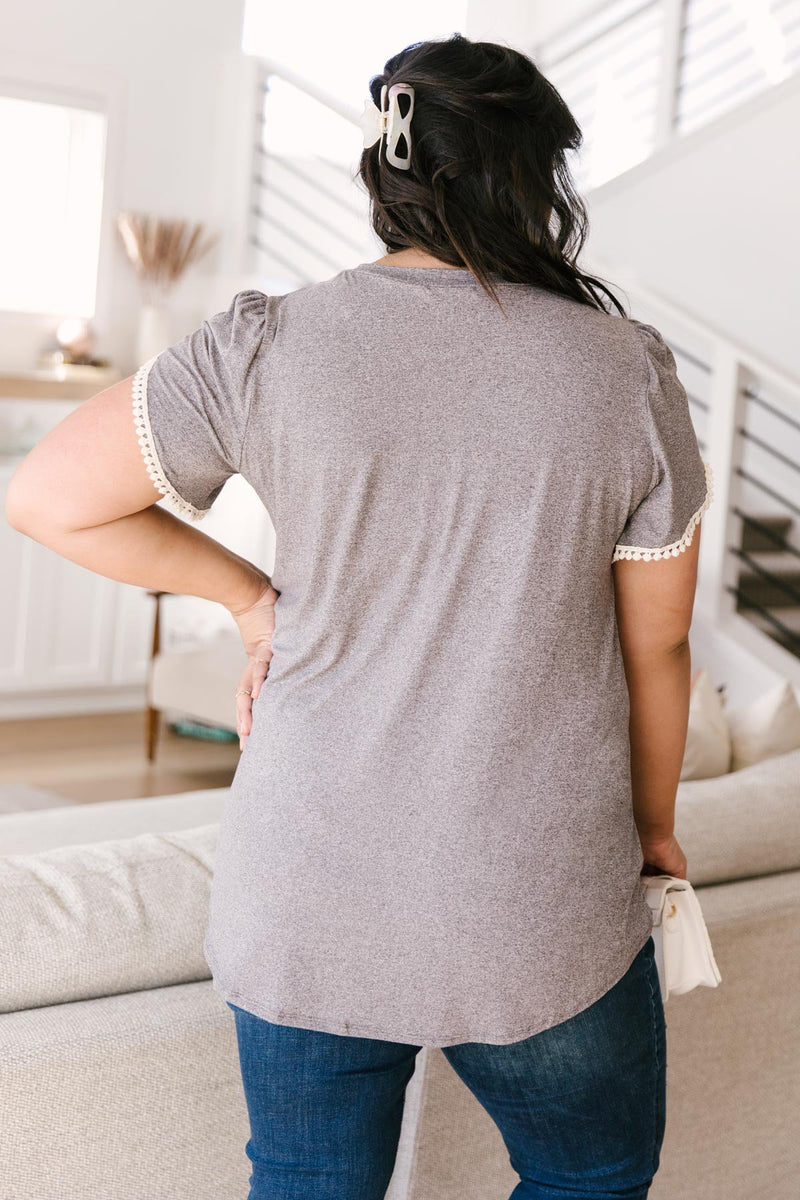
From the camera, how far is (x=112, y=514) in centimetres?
97

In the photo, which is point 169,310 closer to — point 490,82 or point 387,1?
point 387,1

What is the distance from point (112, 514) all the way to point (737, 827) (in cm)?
105

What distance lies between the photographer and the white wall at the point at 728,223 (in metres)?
5.15

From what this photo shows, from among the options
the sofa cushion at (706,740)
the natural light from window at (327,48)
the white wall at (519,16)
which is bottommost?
the sofa cushion at (706,740)

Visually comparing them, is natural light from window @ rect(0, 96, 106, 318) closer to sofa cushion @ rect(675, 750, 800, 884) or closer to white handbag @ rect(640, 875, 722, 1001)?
sofa cushion @ rect(675, 750, 800, 884)

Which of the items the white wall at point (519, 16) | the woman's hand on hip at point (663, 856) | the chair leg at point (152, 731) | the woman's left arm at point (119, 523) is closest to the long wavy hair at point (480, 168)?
the woman's left arm at point (119, 523)

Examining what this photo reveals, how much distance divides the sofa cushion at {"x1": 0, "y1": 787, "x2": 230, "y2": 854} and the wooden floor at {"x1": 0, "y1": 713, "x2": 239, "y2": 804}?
1875 millimetres

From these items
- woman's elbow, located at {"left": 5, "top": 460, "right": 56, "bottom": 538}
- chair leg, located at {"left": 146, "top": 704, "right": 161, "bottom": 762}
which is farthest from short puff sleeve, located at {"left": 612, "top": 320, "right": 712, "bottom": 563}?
chair leg, located at {"left": 146, "top": 704, "right": 161, "bottom": 762}

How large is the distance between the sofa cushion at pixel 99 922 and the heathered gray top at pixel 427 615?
314mm

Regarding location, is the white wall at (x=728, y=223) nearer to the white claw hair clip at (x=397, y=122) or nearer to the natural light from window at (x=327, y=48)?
the natural light from window at (x=327, y=48)

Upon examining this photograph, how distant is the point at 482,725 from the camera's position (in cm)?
89

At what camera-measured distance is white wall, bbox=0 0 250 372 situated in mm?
5223

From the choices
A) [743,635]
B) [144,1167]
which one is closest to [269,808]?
[144,1167]

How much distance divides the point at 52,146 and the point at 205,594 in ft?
16.8
